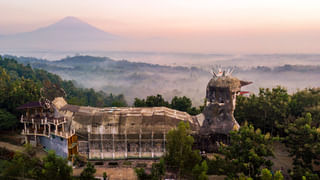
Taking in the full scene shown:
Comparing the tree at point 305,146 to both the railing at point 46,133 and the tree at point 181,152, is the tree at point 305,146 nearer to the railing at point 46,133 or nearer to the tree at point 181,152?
the tree at point 181,152

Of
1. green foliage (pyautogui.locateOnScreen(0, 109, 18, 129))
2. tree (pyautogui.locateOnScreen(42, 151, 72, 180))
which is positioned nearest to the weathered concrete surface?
tree (pyautogui.locateOnScreen(42, 151, 72, 180))

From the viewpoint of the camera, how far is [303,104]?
3778cm

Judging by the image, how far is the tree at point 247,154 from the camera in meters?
22.8

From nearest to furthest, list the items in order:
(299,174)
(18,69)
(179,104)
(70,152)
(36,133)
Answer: (299,174) < (70,152) < (36,133) < (179,104) < (18,69)

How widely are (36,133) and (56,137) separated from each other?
3517 millimetres

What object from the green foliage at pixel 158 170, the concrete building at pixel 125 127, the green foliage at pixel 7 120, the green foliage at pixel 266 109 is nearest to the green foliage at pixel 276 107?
the green foliage at pixel 266 109

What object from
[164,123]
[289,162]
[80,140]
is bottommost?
[289,162]

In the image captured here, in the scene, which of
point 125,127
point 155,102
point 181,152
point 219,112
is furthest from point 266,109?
point 125,127

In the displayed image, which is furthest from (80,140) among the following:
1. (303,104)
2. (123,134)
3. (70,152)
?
(303,104)

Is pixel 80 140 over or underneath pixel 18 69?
underneath

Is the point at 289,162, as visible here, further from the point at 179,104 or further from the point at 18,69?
the point at 18,69

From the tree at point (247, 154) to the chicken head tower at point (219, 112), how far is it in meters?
7.14

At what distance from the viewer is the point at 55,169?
2197 centimetres

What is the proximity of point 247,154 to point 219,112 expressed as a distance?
10475 mm
